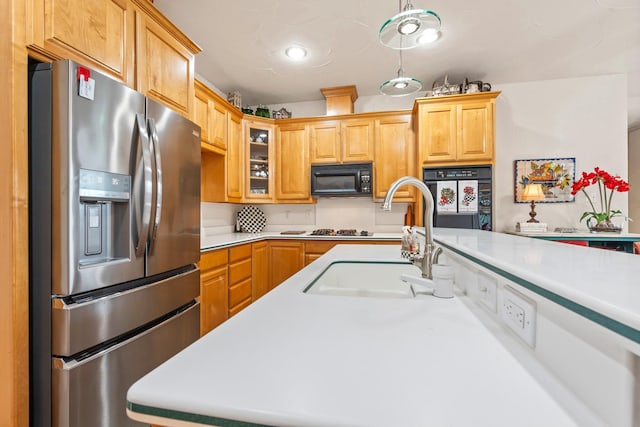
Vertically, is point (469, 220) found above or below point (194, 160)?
below

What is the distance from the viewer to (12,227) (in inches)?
42.7

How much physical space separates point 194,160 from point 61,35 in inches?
32.4

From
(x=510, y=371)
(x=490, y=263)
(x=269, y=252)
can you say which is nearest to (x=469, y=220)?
(x=269, y=252)

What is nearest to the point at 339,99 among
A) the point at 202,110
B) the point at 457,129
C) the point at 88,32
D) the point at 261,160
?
the point at 261,160

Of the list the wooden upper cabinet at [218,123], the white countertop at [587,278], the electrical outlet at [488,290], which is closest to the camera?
the white countertop at [587,278]

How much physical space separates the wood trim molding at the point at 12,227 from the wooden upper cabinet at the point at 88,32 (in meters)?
0.08

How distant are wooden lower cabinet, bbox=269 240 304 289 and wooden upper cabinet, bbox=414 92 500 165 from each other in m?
1.66

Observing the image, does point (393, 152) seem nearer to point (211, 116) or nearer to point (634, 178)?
point (211, 116)

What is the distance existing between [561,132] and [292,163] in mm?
3103

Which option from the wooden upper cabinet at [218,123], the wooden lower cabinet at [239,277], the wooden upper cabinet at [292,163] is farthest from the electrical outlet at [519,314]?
the wooden upper cabinet at [292,163]

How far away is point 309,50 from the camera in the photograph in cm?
276

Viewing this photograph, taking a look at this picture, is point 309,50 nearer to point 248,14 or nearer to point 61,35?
point 248,14

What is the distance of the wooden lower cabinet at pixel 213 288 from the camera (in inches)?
91.6

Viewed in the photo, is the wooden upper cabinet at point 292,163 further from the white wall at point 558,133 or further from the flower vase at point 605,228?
the flower vase at point 605,228
